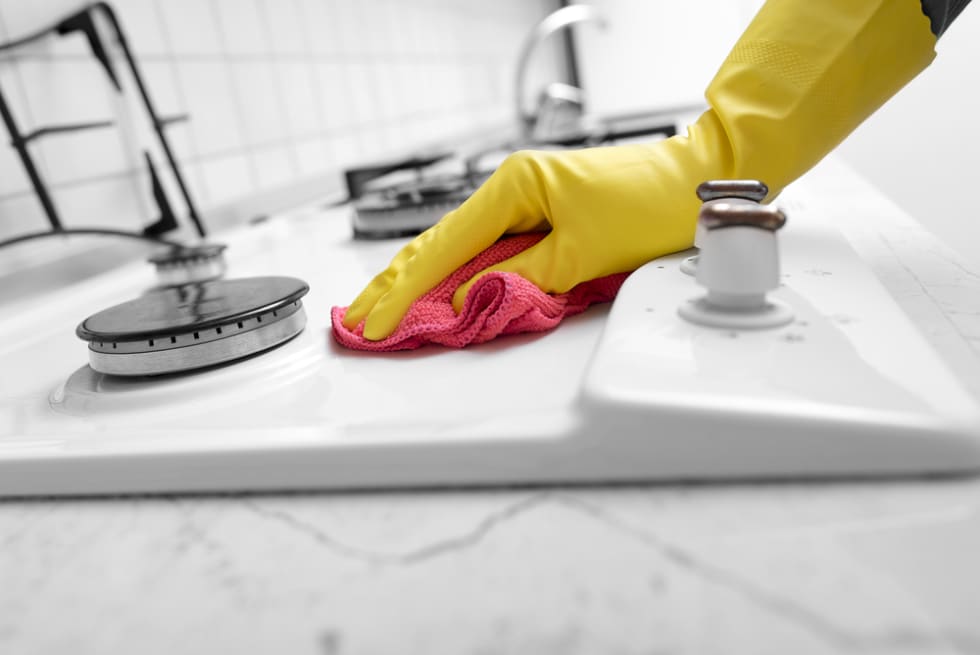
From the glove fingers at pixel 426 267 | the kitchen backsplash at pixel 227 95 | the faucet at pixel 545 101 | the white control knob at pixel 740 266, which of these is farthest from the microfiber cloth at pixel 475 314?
the faucet at pixel 545 101

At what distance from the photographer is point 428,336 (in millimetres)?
446

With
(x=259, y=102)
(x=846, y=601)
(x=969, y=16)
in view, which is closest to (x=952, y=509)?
(x=846, y=601)

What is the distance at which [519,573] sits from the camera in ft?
0.80

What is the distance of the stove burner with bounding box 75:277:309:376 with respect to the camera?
432mm

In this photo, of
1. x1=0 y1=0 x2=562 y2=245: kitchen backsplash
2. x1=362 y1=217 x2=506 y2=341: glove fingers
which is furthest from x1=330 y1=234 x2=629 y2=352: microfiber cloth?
x1=0 y1=0 x2=562 y2=245: kitchen backsplash

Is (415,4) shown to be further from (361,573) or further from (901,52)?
(361,573)

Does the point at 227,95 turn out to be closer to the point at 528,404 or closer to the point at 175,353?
the point at 175,353

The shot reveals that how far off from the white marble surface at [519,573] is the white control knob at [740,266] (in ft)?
0.33

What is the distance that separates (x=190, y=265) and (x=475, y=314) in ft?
1.50

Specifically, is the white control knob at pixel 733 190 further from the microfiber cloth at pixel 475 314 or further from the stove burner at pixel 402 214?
the stove burner at pixel 402 214

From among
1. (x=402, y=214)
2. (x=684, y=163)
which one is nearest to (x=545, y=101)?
(x=402, y=214)

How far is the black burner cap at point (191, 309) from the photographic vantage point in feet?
1.44

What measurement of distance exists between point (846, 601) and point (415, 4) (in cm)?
196

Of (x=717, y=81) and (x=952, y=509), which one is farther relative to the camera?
(x=717, y=81)
